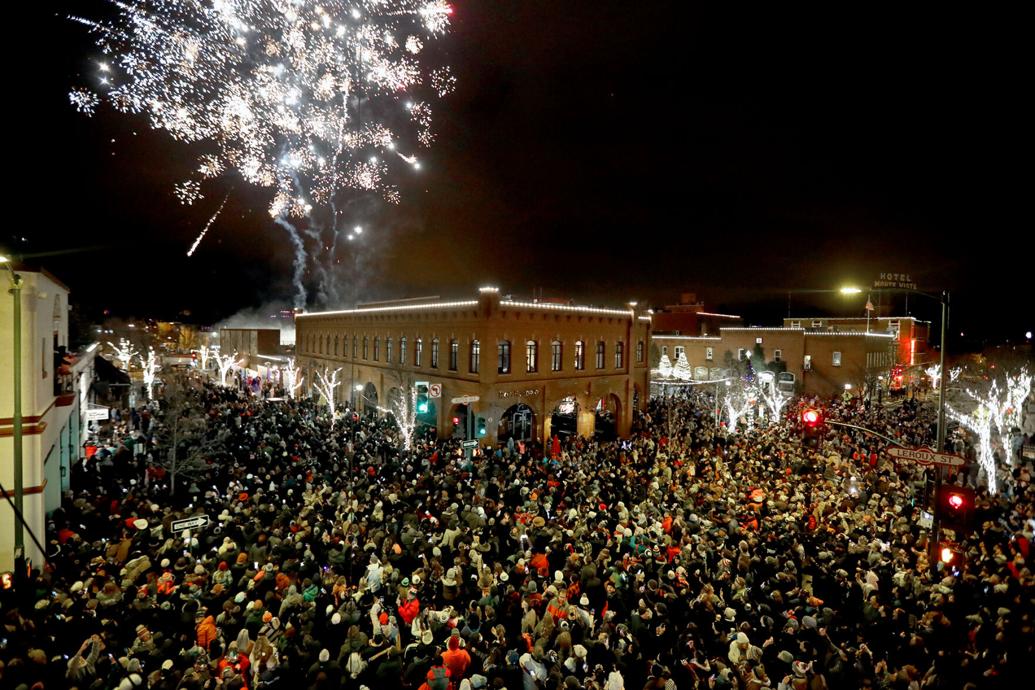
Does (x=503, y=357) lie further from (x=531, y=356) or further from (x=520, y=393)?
(x=520, y=393)

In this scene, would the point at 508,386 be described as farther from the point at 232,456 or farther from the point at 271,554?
the point at 271,554

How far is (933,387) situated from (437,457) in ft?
191

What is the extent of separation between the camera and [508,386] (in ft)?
79.0

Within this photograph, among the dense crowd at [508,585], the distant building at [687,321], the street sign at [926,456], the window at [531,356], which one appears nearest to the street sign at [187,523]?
the dense crowd at [508,585]

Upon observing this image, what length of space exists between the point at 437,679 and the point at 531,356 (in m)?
19.0

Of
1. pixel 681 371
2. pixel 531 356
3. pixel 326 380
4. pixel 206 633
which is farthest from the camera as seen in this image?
pixel 681 371

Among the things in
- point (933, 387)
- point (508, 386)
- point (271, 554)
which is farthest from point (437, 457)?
point (933, 387)

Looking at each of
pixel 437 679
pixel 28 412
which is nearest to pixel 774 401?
pixel 437 679

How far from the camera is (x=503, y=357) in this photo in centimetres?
2406

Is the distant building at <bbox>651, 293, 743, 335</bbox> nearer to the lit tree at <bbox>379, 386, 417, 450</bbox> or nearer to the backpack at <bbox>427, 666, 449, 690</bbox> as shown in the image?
the lit tree at <bbox>379, 386, 417, 450</bbox>

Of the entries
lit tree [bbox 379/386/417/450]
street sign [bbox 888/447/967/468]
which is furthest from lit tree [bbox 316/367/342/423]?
street sign [bbox 888/447/967/468]

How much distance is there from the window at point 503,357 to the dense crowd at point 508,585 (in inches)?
312

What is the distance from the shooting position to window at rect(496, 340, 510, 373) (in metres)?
23.8

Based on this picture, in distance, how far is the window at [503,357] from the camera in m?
23.8
